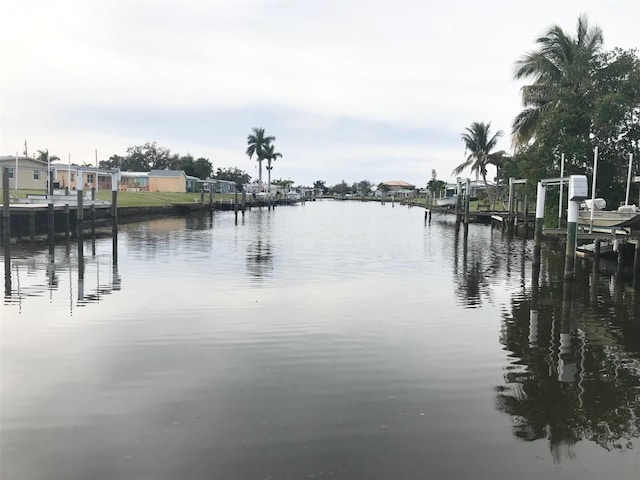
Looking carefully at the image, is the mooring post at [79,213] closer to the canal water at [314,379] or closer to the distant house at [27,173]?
the canal water at [314,379]

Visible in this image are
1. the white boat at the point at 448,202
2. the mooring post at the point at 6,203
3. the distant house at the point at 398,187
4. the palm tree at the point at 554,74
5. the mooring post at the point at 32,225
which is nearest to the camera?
the mooring post at the point at 6,203

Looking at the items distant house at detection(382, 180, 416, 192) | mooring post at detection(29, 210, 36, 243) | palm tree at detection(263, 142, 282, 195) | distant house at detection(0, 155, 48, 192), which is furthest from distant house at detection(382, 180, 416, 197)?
mooring post at detection(29, 210, 36, 243)

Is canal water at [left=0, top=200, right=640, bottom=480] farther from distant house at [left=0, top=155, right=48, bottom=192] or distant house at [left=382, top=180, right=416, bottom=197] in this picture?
distant house at [left=382, top=180, right=416, bottom=197]

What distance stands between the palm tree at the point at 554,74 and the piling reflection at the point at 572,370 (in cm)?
1826

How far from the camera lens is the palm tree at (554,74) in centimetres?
2991

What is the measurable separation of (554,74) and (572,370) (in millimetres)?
28201

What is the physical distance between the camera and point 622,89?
27984mm

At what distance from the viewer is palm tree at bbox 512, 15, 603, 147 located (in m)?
29.9

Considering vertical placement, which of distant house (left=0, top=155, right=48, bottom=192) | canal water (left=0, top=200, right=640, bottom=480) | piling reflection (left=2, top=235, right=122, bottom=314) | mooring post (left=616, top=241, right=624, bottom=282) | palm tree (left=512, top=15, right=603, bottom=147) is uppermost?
palm tree (left=512, top=15, right=603, bottom=147)

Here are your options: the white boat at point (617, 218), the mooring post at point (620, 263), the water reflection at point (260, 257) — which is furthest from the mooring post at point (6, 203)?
the mooring post at point (620, 263)

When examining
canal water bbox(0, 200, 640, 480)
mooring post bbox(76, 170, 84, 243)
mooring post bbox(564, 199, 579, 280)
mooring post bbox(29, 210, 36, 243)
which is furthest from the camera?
mooring post bbox(29, 210, 36, 243)

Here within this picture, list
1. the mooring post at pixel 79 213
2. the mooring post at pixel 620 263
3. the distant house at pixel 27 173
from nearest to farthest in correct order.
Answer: the mooring post at pixel 620 263 < the mooring post at pixel 79 213 < the distant house at pixel 27 173

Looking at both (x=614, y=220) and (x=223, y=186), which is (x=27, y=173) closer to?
(x=614, y=220)

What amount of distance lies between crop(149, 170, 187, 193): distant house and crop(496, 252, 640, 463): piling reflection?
74809 mm
